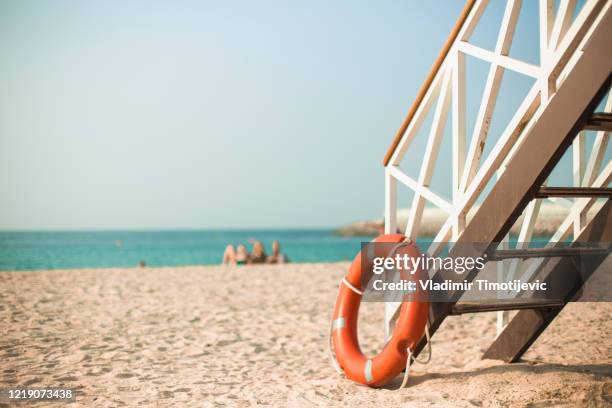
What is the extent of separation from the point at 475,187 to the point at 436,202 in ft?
0.86

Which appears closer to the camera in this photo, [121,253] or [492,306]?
[492,306]

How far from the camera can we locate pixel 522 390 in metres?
2.62

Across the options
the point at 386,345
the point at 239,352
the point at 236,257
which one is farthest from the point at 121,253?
the point at 386,345

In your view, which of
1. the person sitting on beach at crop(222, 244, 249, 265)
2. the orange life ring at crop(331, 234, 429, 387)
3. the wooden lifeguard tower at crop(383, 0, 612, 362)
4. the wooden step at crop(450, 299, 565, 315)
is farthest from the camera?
the person sitting on beach at crop(222, 244, 249, 265)

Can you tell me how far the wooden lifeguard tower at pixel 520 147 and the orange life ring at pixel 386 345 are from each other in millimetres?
108

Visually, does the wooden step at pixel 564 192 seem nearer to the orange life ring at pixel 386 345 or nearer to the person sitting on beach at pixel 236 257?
the orange life ring at pixel 386 345

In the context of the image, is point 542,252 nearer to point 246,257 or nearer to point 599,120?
point 599,120

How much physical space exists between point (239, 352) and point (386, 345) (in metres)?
1.58

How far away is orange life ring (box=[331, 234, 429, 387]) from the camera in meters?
2.72

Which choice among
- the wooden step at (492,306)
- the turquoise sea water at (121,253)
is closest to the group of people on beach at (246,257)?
the turquoise sea water at (121,253)

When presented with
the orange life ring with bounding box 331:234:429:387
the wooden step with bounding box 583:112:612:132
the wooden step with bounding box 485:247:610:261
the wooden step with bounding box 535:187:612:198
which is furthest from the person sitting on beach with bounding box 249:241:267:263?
the wooden step with bounding box 583:112:612:132

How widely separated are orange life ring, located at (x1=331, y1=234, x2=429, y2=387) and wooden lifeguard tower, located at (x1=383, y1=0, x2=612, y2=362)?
0.35 ft

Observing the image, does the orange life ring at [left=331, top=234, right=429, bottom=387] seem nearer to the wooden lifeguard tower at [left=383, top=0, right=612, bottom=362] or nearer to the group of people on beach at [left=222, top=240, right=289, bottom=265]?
the wooden lifeguard tower at [left=383, top=0, right=612, bottom=362]

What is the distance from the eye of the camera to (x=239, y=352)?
13.2 feet
